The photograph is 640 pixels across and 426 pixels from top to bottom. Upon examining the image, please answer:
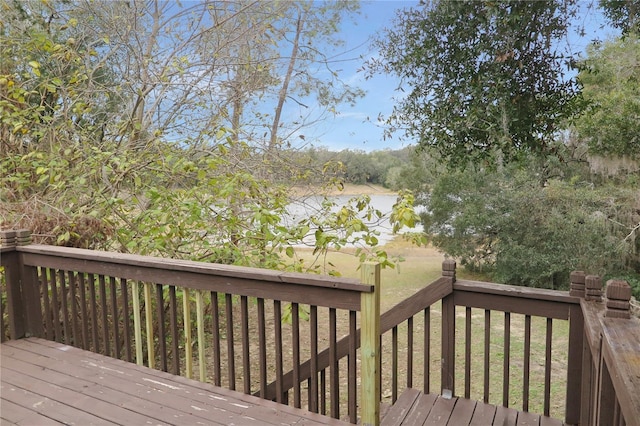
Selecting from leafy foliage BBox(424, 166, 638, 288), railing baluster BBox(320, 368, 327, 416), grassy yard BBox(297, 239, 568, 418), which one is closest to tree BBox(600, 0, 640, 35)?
grassy yard BBox(297, 239, 568, 418)

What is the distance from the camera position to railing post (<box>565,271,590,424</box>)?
88.7 inches

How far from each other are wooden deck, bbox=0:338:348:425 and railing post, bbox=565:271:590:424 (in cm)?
128

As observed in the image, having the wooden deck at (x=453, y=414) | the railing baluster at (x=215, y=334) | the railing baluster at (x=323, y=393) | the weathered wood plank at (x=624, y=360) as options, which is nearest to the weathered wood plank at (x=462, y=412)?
the wooden deck at (x=453, y=414)

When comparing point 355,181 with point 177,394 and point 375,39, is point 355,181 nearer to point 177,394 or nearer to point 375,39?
point 375,39

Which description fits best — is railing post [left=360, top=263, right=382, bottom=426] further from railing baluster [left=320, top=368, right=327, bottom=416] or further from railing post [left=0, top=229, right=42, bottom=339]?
railing post [left=0, top=229, right=42, bottom=339]

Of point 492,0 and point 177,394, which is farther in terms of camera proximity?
point 492,0

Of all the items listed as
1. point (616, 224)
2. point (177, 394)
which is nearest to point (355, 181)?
point (177, 394)

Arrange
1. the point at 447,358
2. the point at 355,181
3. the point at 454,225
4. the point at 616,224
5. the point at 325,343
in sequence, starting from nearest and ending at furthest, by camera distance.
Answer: the point at 447,358, the point at 355,181, the point at 325,343, the point at 616,224, the point at 454,225

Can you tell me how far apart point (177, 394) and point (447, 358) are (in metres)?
1.48

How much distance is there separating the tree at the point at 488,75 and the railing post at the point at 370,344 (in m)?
1.42

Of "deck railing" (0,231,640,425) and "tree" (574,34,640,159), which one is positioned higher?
"tree" (574,34,640,159)

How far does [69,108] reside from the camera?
3922 mm

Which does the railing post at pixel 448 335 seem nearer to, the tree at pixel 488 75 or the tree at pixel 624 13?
the tree at pixel 488 75

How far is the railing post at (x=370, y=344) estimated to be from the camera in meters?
1.75
